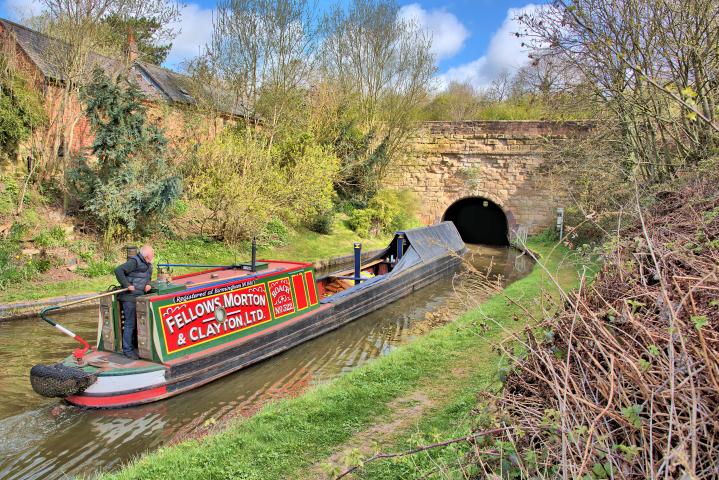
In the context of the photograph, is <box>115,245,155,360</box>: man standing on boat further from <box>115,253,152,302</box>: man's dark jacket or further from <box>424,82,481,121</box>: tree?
<box>424,82,481,121</box>: tree

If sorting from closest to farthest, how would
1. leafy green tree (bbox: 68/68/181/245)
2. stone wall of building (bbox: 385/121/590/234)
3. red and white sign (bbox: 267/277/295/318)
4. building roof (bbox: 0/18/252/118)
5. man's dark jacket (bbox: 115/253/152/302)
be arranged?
man's dark jacket (bbox: 115/253/152/302) → red and white sign (bbox: 267/277/295/318) → leafy green tree (bbox: 68/68/181/245) → building roof (bbox: 0/18/252/118) → stone wall of building (bbox: 385/121/590/234)

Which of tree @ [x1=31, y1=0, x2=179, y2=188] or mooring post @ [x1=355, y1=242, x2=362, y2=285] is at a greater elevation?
tree @ [x1=31, y1=0, x2=179, y2=188]

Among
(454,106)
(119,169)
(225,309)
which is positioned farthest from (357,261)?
(454,106)

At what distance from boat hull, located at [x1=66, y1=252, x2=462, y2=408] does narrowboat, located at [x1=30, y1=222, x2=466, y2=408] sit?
0.01 m

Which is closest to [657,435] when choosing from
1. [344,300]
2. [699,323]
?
[699,323]

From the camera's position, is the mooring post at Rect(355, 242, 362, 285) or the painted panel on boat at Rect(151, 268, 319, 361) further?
the mooring post at Rect(355, 242, 362, 285)

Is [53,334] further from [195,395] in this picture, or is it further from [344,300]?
[344,300]

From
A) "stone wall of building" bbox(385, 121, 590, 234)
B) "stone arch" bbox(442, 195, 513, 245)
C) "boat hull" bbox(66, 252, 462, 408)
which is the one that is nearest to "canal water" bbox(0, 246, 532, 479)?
"boat hull" bbox(66, 252, 462, 408)

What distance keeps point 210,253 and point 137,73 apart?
8263 mm

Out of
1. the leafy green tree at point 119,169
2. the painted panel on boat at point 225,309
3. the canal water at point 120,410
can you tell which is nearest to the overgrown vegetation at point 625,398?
the canal water at point 120,410

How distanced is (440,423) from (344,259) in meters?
11.5

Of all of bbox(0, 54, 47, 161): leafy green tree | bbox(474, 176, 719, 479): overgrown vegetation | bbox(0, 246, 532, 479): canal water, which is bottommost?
bbox(0, 246, 532, 479): canal water

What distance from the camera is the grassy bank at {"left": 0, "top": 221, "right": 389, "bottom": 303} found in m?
9.51

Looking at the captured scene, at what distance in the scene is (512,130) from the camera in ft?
66.6
